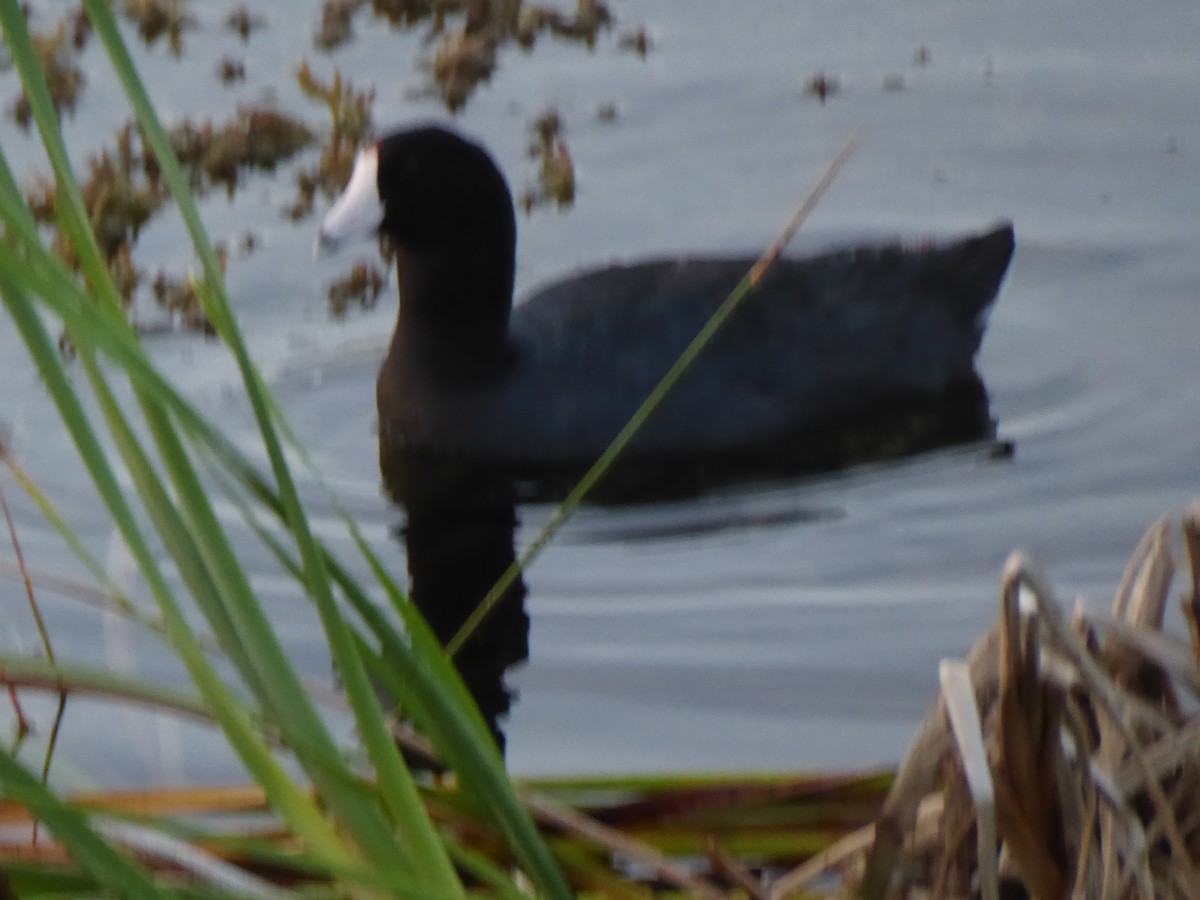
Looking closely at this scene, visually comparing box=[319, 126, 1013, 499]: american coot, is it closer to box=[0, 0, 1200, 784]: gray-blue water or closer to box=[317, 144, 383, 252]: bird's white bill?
box=[317, 144, 383, 252]: bird's white bill

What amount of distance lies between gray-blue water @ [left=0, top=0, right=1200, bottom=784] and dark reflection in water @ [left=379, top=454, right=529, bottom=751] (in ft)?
0.16

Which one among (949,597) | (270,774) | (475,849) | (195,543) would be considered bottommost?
(949,597)

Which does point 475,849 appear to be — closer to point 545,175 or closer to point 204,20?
point 545,175

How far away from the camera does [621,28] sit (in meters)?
6.85

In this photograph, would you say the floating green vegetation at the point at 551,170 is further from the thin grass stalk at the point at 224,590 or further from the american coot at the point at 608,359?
the thin grass stalk at the point at 224,590

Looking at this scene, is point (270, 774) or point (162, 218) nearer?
point (270, 774)

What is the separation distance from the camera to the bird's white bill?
14.2 feet

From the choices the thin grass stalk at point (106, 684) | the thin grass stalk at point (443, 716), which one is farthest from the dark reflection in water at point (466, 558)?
the thin grass stalk at point (443, 716)

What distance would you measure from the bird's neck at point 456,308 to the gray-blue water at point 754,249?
245mm

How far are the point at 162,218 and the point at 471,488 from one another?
168cm

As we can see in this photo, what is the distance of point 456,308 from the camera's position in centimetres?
452

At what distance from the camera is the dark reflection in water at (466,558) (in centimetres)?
351

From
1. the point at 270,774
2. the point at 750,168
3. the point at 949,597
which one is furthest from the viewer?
the point at 750,168

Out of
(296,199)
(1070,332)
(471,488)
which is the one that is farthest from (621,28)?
(471,488)
